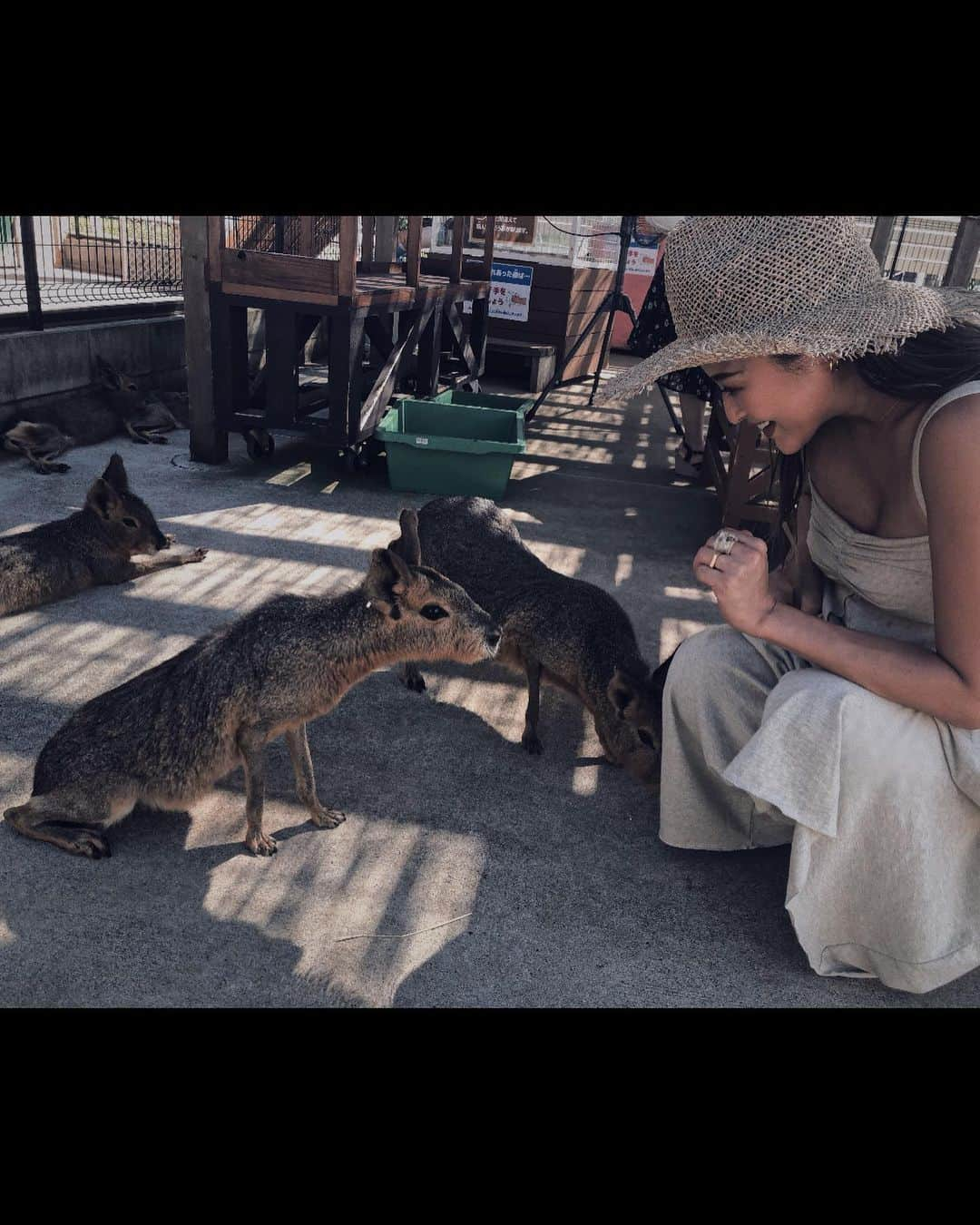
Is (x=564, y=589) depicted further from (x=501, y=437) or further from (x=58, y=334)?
(x=58, y=334)

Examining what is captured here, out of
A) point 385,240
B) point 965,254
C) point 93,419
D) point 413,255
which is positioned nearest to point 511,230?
point 385,240

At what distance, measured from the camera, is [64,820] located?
254 centimetres

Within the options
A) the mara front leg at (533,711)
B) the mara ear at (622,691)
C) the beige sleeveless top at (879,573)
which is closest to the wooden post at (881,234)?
the mara front leg at (533,711)

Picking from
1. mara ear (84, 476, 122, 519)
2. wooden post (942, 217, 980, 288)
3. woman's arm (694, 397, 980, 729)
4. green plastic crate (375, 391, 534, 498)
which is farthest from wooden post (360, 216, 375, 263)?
woman's arm (694, 397, 980, 729)

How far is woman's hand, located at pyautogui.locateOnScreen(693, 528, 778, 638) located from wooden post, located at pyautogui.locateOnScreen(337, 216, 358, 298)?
3.99 m

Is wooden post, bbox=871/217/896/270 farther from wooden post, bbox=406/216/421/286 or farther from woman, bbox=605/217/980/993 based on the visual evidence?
woman, bbox=605/217/980/993

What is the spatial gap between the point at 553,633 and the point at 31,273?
517cm

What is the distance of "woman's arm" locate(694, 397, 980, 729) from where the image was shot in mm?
1852

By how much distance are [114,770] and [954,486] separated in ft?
7.30

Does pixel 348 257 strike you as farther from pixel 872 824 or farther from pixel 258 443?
pixel 872 824

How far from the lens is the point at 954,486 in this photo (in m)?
1.85

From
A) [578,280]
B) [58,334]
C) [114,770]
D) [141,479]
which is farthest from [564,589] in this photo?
[578,280]

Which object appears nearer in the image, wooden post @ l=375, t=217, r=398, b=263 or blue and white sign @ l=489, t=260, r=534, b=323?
wooden post @ l=375, t=217, r=398, b=263

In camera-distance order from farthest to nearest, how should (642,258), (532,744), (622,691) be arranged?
(642,258) < (532,744) < (622,691)
